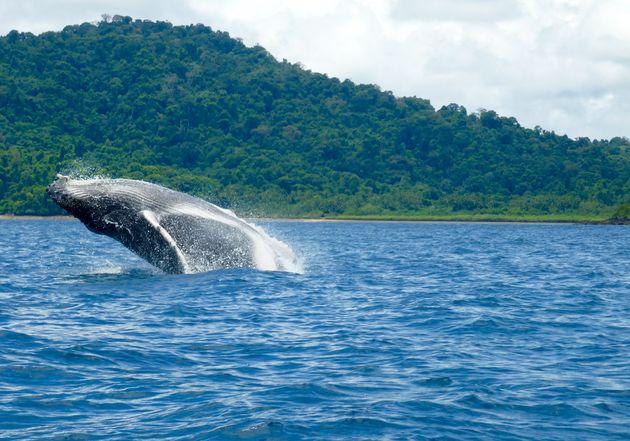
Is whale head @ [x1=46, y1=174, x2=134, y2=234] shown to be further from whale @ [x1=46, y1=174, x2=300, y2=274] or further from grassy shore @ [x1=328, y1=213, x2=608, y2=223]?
grassy shore @ [x1=328, y1=213, x2=608, y2=223]

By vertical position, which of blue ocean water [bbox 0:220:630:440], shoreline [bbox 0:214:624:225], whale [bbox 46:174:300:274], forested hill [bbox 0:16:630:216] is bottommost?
blue ocean water [bbox 0:220:630:440]

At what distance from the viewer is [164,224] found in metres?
20.7

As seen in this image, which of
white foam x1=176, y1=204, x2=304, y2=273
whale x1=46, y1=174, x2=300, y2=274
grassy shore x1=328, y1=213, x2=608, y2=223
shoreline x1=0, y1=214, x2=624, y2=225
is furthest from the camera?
grassy shore x1=328, y1=213, x2=608, y2=223

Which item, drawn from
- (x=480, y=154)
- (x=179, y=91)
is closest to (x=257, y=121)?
(x=179, y=91)

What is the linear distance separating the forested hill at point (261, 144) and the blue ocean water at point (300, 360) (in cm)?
11321

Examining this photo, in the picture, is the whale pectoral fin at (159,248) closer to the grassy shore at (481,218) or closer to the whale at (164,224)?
the whale at (164,224)

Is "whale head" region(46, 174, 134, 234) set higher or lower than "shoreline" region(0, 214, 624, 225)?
higher

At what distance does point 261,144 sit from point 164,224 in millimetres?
150471

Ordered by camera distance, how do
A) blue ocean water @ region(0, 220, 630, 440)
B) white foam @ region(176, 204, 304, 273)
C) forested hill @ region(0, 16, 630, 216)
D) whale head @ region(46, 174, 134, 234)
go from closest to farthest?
blue ocean water @ region(0, 220, 630, 440)
whale head @ region(46, 174, 134, 234)
white foam @ region(176, 204, 304, 273)
forested hill @ region(0, 16, 630, 216)

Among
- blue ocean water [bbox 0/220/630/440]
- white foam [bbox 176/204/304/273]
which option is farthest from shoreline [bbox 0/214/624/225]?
blue ocean water [bbox 0/220/630/440]

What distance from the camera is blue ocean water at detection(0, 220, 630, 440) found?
10.3 meters

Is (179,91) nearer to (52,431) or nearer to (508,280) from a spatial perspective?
(508,280)

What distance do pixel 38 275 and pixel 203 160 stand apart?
134 meters

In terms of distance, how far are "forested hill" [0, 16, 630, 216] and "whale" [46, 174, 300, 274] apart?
364 feet
